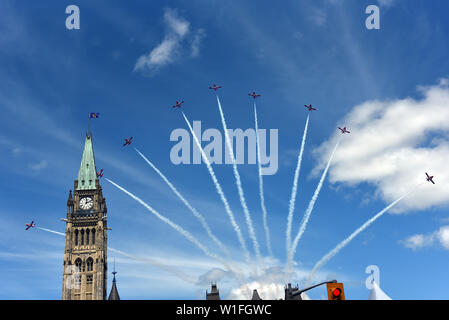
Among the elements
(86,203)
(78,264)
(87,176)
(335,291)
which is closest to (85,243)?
(78,264)

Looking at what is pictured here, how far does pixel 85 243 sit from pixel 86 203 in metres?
15.5

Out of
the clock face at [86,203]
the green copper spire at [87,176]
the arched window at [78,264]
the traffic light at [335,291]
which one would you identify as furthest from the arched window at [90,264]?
the traffic light at [335,291]

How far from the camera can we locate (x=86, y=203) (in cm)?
18862

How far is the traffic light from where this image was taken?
2762cm

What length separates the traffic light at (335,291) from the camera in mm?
27625

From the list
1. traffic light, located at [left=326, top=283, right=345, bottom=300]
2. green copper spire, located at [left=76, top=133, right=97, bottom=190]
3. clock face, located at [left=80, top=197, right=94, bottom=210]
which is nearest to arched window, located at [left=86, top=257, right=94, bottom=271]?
clock face, located at [left=80, top=197, right=94, bottom=210]

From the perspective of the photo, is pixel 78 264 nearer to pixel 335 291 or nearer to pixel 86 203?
pixel 86 203

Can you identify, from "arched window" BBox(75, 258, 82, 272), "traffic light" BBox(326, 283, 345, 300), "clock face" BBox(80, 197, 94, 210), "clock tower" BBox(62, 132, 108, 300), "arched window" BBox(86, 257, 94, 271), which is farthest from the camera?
"clock face" BBox(80, 197, 94, 210)

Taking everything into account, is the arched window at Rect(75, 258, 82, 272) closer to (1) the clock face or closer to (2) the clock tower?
(2) the clock tower

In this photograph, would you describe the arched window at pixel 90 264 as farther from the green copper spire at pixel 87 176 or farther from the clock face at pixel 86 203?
the green copper spire at pixel 87 176

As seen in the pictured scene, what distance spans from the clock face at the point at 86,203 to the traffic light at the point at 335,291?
169m
